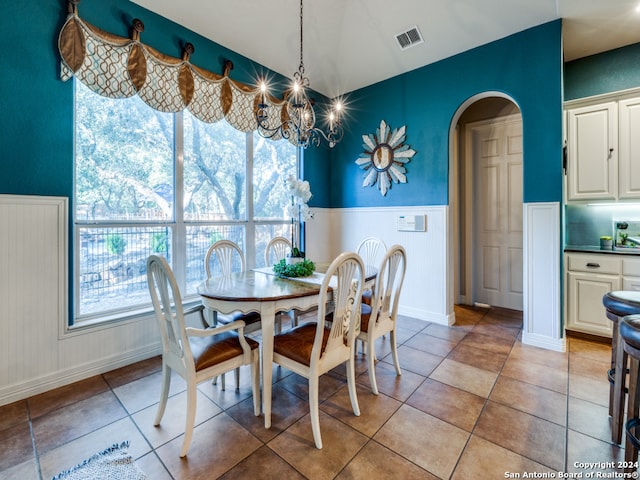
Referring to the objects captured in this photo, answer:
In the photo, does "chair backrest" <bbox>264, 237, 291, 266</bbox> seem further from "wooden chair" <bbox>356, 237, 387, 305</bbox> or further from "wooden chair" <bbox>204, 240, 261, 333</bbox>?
"wooden chair" <bbox>356, 237, 387, 305</bbox>

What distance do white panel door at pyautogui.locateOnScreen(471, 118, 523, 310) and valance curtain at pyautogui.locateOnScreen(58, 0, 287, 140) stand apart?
314 centimetres

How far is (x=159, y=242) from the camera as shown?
9.29ft

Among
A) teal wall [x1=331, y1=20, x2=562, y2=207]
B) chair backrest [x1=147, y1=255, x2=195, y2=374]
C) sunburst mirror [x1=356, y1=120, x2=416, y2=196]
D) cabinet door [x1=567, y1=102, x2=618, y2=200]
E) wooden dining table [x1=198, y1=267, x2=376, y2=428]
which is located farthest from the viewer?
sunburst mirror [x1=356, y1=120, x2=416, y2=196]

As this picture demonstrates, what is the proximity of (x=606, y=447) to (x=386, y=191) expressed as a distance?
119 inches

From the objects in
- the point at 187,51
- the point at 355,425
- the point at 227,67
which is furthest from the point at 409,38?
the point at 355,425

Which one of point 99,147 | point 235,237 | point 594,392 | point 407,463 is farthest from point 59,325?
point 594,392

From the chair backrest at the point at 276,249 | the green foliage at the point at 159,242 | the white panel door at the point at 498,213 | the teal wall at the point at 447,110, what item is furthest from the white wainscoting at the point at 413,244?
the green foliage at the point at 159,242

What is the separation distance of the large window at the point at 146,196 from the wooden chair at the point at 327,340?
5.33 ft

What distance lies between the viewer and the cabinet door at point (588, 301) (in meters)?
2.82

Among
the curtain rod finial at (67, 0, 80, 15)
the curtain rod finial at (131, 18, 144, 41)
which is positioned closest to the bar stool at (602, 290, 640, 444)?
the curtain rod finial at (131, 18, 144, 41)

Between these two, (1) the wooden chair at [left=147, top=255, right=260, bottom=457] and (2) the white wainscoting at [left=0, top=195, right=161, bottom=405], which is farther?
(2) the white wainscoting at [left=0, top=195, right=161, bottom=405]

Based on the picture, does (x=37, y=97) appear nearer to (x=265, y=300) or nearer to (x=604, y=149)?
(x=265, y=300)

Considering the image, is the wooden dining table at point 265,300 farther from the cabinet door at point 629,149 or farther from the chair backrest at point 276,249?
the cabinet door at point 629,149

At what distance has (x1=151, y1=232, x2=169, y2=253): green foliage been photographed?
2791 mm
